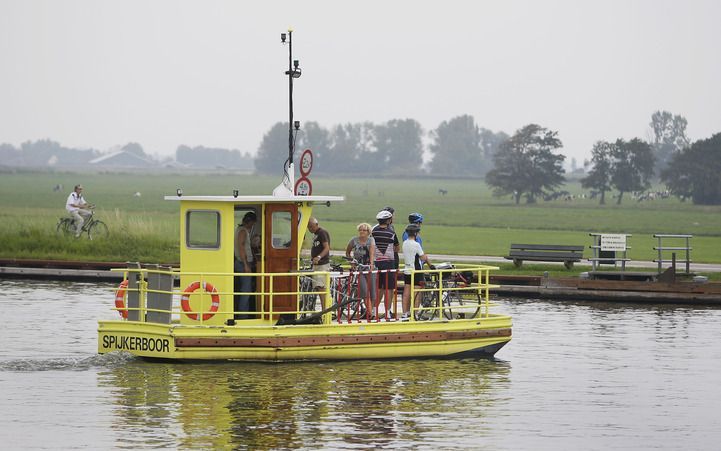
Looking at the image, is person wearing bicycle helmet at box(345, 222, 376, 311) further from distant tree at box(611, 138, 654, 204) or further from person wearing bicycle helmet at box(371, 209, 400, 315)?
distant tree at box(611, 138, 654, 204)

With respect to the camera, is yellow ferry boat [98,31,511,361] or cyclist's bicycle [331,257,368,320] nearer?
yellow ferry boat [98,31,511,361]

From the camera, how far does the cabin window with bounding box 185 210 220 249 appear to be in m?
21.0

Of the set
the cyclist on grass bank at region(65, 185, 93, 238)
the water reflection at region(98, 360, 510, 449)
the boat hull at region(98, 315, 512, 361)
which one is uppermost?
the cyclist on grass bank at region(65, 185, 93, 238)

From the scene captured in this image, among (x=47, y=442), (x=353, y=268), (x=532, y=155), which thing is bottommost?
(x=47, y=442)

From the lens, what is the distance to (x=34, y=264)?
35.9 m

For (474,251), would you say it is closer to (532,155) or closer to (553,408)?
(553,408)

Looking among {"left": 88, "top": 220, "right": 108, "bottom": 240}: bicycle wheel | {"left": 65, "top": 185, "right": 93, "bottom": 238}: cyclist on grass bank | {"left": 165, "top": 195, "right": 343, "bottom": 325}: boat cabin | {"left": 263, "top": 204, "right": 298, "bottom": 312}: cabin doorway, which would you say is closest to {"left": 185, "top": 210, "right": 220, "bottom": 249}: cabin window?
{"left": 165, "top": 195, "right": 343, "bottom": 325}: boat cabin

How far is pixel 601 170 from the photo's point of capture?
124625 millimetres

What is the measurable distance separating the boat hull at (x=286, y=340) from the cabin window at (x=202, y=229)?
1442mm

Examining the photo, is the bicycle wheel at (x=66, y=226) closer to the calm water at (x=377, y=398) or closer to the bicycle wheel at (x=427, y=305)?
the calm water at (x=377, y=398)

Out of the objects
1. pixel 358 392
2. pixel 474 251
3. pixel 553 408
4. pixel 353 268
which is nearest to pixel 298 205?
pixel 353 268

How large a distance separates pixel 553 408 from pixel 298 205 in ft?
19.9

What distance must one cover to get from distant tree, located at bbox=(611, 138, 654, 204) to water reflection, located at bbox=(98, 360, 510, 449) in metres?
105

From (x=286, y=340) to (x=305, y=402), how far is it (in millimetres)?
2827
